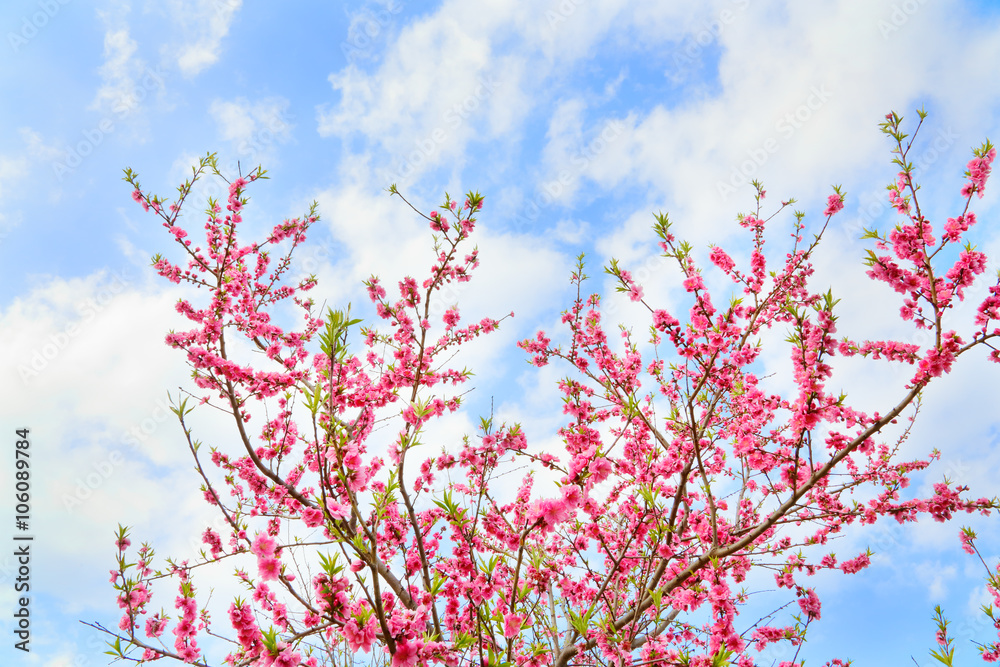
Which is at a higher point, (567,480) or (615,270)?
(615,270)

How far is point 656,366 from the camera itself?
711 cm

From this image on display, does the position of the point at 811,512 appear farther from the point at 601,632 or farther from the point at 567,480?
the point at 567,480

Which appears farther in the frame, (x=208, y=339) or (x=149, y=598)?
(x=208, y=339)

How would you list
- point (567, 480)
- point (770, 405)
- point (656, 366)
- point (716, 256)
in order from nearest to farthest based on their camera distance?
1. point (567, 480)
2. point (770, 405)
3. point (716, 256)
4. point (656, 366)

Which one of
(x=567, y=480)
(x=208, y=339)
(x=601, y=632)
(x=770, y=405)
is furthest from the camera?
(x=208, y=339)

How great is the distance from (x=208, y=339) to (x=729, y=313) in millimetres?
5793

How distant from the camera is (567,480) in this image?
10.2 feet

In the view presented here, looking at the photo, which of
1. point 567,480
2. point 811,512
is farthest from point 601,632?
point 811,512

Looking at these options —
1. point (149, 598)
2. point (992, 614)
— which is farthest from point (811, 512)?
point (149, 598)

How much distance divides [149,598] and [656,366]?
6.26 m

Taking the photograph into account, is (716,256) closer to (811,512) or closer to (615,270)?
(615,270)

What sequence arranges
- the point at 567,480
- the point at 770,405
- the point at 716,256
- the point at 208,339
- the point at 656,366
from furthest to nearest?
the point at 656,366 < the point at 716,256 < the point at 208,339 < the point at 770,405 < the point at 567,480

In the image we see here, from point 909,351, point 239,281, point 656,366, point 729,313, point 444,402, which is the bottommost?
point 909,351

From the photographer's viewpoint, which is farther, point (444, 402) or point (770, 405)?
point (444, 402)
